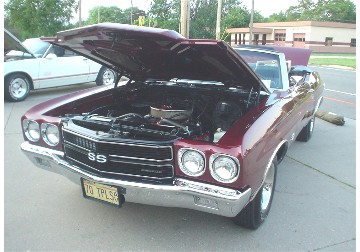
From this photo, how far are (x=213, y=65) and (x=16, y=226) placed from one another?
221cm

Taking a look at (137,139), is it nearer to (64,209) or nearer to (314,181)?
(64,209)

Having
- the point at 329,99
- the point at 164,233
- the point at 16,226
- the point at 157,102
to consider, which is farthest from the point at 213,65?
the point at 329,99

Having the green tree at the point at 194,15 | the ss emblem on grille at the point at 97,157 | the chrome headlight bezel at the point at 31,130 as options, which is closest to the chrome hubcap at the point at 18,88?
the chrome headlight bezel at the point at 31,130

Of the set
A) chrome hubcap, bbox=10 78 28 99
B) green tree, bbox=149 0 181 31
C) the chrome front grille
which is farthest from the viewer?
green tree, bbox=149 0 181 31

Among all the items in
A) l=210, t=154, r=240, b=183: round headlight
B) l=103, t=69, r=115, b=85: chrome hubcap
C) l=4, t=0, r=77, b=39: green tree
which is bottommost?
l=210, t=154, r=240, b=183: round headlight

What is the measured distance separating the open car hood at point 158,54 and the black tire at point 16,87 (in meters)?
4.89

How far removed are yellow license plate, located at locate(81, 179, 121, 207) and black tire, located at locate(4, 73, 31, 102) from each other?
6.05 meters

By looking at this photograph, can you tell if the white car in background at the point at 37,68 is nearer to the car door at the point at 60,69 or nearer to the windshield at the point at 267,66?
the car door at the point at 60,69

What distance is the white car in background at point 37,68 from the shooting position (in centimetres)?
795

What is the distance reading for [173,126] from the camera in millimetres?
2953

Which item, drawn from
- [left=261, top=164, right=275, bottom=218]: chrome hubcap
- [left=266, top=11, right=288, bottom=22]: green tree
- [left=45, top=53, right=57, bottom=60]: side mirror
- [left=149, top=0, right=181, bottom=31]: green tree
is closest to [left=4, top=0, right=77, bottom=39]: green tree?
[left=45, top=53, right=57, bottom=60]: side mirror

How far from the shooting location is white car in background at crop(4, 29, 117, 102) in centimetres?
795

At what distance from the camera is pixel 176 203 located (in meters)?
2.56

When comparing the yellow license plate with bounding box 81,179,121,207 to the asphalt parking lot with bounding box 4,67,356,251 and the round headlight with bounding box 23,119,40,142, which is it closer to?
the asphalt parking lot with bounding box 4,67,356,251
